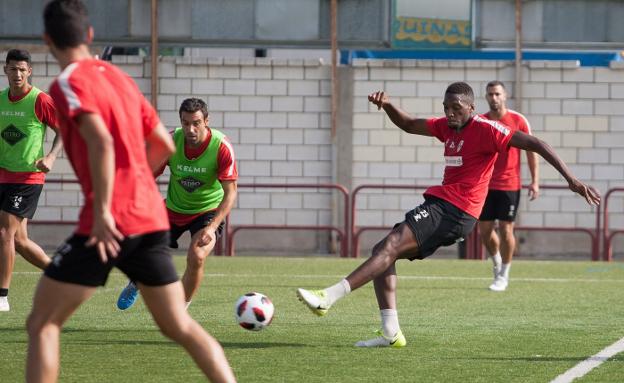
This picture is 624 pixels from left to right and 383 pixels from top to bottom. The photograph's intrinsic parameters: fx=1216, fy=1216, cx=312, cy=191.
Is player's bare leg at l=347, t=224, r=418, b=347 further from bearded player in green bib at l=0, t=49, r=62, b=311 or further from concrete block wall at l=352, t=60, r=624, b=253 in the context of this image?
concrete block wall at l=352, t=60, r=624, b=253

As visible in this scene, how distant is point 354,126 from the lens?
20.6 metres

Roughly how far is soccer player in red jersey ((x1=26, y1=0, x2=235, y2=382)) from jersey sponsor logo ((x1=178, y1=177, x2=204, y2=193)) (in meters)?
4.25

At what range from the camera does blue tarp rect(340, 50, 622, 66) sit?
2081cm

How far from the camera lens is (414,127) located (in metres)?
9.11

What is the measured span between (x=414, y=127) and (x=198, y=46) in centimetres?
1249

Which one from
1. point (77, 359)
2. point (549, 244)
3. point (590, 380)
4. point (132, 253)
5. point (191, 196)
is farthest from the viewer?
point (549, 244)

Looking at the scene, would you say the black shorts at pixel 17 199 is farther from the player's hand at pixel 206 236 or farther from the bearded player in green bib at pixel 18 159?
the player's hand at pixel 206 236

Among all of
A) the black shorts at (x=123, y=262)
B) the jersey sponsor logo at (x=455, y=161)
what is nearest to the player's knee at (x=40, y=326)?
the black shorts at (x=123, y=262)

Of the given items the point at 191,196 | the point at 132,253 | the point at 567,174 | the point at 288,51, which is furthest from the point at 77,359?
the point at 288,51

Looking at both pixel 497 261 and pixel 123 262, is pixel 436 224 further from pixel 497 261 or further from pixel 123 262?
pixel 497 261

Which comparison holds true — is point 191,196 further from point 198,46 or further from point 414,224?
point 198,46

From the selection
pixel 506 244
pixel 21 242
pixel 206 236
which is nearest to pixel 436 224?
pixel 206 236

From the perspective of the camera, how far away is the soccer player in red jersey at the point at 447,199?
8445 mm

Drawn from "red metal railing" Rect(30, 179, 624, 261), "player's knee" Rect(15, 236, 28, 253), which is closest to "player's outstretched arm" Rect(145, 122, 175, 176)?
"player's knee" Rect(15, 236, 28, 253)
